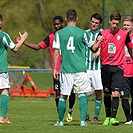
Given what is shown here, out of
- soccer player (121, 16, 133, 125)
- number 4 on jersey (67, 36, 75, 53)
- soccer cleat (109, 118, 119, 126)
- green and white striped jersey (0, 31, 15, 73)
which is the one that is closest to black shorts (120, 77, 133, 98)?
soccer player (121, 16, 133, 125)

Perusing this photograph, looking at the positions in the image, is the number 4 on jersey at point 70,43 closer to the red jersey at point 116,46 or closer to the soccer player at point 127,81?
the red jersey at point 116,46

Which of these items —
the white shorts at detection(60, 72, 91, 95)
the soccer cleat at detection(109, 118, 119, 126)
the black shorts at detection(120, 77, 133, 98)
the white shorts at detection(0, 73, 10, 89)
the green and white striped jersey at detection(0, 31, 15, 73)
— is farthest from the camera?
the black shorts at detection(120, 77, 133, 98)

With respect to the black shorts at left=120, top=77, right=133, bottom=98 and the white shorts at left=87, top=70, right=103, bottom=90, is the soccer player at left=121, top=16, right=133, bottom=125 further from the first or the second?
A: the white shorts at left=87, top=70, right=103, bottom=90

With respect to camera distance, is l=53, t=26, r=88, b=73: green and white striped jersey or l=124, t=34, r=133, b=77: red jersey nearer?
l=53, t=26, r=88, b=73: green and white striped jersey

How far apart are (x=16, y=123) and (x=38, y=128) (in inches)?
61.7

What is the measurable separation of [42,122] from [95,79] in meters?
2.01

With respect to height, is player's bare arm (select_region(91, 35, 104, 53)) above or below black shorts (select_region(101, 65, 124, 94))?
above

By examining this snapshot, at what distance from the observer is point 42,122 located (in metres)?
16.2

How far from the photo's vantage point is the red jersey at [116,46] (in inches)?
608

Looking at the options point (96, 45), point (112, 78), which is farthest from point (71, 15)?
point (112, 78)

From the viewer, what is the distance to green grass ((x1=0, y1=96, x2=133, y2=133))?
1387 cm

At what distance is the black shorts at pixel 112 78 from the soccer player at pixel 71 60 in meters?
0.93

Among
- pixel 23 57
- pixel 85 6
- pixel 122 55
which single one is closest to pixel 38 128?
pixel 122 55

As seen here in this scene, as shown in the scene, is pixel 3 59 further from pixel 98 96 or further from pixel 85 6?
pixel 85 6
